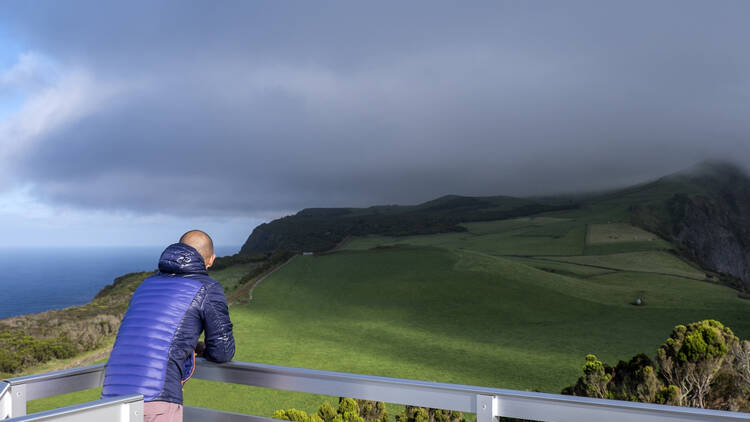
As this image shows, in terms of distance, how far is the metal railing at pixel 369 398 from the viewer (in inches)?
71.2

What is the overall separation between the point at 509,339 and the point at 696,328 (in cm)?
1173

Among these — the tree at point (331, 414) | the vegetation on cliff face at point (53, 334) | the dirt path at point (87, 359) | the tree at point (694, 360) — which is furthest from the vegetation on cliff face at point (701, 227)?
the tree at point (331, 414)

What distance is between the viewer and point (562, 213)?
306ft

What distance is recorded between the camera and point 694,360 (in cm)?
803

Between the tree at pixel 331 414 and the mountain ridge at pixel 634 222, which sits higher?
the mountain ridge at pixel 634 222

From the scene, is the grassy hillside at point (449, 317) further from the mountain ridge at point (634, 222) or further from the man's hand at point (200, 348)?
the mountain ridge at point (634, 222)

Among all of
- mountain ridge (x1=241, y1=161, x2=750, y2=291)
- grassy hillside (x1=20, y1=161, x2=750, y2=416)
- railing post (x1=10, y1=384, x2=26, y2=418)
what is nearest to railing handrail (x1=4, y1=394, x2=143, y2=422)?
railing post (x1=10, y1=384, x2=26, y2=418)

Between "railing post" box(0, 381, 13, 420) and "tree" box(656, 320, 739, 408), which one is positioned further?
"tree" box(656, 320, 739, 408)

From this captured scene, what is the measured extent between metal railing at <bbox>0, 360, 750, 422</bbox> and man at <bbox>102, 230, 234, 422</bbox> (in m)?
0.32

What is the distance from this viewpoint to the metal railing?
1.81 m

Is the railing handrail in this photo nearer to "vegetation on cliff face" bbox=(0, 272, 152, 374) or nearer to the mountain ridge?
"vegetation on cliff face" bbox=(0, 272, 152, 374)

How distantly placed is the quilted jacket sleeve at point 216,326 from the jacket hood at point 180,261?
140 mm

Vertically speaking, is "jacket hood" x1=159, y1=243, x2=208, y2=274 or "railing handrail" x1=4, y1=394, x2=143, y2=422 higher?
"jacket hood" x1=159, y1=243, x2=208, y2=274

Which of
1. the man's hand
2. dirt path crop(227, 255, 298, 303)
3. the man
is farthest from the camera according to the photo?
dirt path crop(227, 255, 298, 303)
